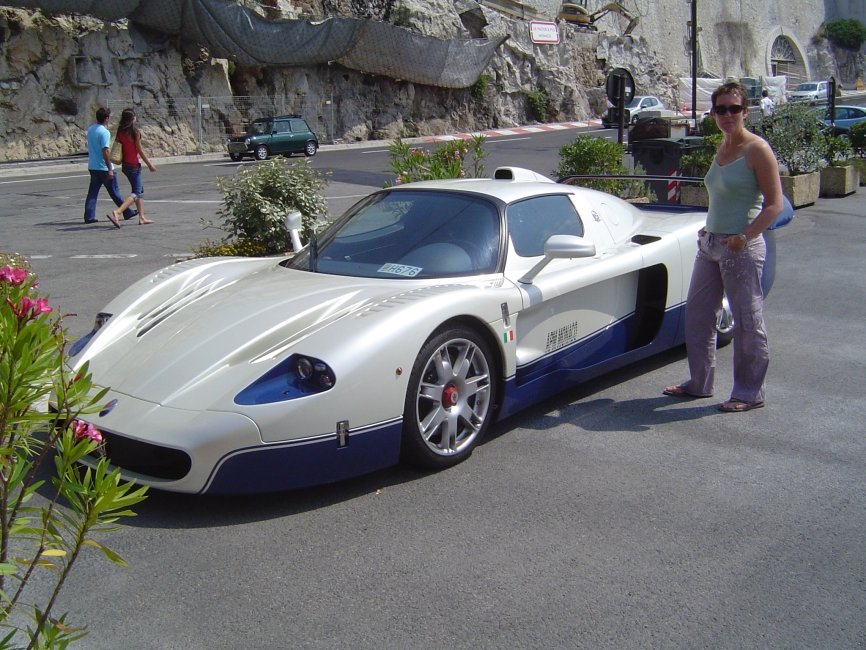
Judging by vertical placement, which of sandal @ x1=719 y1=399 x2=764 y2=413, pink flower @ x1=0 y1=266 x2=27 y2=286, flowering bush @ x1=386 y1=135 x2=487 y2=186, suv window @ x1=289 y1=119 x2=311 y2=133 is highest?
suv window @ x1=289 y1=119 x2=311 y2=133

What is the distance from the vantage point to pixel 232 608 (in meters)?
3.19

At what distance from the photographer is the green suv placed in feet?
92.1

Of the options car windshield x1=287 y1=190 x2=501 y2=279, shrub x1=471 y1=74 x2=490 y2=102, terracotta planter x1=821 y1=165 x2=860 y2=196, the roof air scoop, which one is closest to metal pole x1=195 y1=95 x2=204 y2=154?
shrub x1=471 y1=74 x2=490 y2=102

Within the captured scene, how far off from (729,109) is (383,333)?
233 cm

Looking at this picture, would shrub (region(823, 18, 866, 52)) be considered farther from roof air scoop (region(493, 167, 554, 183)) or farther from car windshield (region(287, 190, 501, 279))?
car windshield (region(287, 190, 501, 279))

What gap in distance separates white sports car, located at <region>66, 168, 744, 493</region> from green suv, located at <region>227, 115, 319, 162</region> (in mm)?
23382

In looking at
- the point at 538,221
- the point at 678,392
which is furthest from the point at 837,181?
the point at 538,221

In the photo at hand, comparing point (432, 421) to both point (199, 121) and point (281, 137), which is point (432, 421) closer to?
point (281, 137)

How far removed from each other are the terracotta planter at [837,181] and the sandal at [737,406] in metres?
11.3

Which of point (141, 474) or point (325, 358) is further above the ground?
point (325, 358)

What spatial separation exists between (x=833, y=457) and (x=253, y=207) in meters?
5.73

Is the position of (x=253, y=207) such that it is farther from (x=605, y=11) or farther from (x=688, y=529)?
(x=605, y=11)

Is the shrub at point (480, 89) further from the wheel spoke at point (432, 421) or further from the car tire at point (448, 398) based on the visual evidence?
the wheel spoke at point (432, 421)

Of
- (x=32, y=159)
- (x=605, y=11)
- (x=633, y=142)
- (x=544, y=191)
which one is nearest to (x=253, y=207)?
(x=544, y=191)
